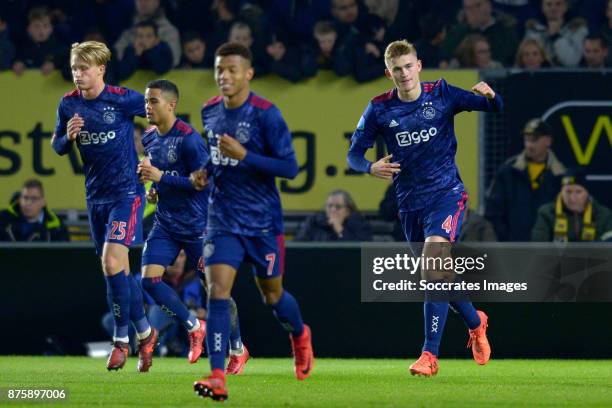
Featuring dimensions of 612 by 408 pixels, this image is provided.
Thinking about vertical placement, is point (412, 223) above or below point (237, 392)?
above

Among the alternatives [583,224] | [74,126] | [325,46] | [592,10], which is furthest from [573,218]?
[74,126]

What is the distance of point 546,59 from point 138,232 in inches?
250

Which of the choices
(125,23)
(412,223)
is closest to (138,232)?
(412,223)

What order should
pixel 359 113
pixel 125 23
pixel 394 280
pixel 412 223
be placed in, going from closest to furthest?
pixel 412 223 < pixel 394 280 < pixel 359 113 < pixel 125 23

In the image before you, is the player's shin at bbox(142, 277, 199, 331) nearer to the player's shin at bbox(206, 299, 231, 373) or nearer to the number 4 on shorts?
the number 4 on shorts

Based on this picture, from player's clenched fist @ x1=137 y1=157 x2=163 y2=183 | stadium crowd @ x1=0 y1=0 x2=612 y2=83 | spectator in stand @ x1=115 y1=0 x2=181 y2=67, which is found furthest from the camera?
spectator in stand @ x1=115 y1=0 x2=181 y2=67

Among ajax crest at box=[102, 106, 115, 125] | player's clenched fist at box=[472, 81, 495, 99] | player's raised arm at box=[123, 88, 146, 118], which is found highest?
player's clenched fist at box=[472, 81, 495, 99]

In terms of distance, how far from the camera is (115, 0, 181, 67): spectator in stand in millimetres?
17094

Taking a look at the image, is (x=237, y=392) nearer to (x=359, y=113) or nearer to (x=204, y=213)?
(x=204, y=213)

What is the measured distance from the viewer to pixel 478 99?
37.2 feet

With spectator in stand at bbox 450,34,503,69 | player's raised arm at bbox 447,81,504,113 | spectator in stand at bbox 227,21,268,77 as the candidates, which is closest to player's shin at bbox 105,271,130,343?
player's raised arm at bbox 447,81,504,113

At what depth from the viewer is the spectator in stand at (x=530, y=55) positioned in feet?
53.4

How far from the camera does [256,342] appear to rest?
15031 mm

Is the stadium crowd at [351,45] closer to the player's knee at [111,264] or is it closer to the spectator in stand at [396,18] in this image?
the spectator in stand at [396,18]
